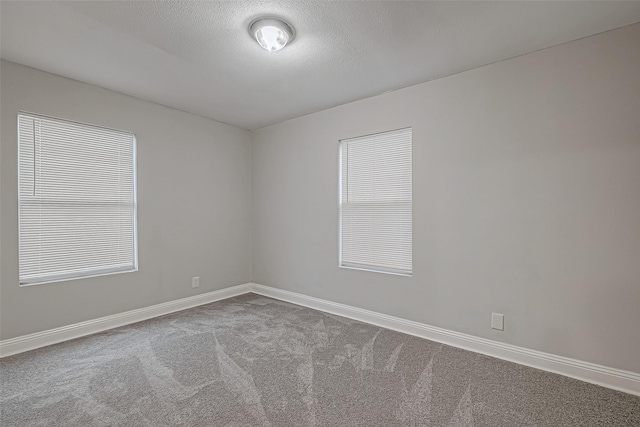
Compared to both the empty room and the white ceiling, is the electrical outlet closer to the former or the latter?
the empty room

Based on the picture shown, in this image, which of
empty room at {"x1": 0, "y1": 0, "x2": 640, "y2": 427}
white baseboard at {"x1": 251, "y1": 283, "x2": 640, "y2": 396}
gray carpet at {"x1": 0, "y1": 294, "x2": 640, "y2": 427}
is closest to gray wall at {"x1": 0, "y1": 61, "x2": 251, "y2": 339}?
empty room at {"x1": 0, "y1": 0, "x2": 640, "y2": 427}

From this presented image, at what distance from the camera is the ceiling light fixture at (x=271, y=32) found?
2.05 metres

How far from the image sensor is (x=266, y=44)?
2197 millimetres

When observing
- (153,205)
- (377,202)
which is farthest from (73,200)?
(377,202)

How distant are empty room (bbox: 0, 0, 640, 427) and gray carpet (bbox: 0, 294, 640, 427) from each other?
20 mm

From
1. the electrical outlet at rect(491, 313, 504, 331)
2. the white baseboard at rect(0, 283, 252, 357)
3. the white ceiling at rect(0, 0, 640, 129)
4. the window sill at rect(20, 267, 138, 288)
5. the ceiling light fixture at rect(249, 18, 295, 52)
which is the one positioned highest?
the white ceiling at rect(0, 0, 640, 129)

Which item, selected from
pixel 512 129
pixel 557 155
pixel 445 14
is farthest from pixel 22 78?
pixel 557 155

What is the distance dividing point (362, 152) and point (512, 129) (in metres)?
1.49

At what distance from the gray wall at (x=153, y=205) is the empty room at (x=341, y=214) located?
0.02m

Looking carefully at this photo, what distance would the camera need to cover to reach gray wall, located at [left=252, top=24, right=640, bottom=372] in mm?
2145

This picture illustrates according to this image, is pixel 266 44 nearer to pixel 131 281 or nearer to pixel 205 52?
pixel 205 52

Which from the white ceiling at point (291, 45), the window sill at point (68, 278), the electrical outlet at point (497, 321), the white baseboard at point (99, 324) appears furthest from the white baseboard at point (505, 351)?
the white ceiling at point (291, 45)

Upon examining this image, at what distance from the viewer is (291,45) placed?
2334 millimetres

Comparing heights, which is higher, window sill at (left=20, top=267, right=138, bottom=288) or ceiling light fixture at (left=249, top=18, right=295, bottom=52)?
ceiling light fixture at (left=249, top=18, right=295, bottom=52)
